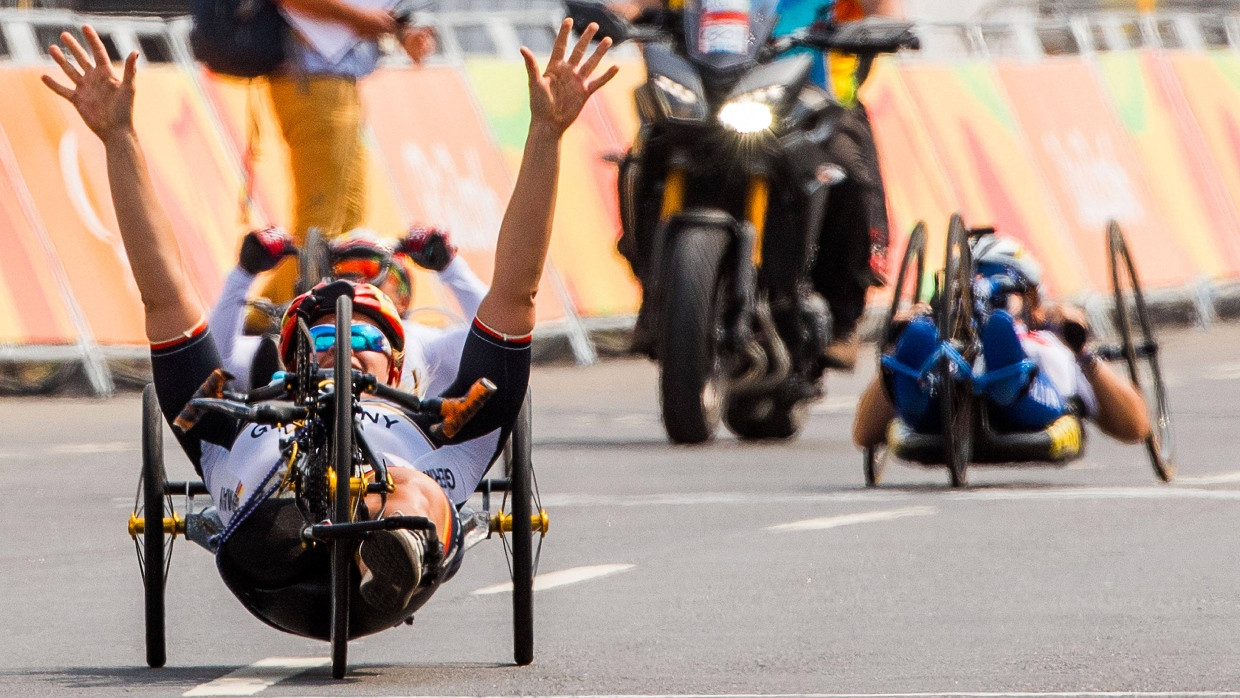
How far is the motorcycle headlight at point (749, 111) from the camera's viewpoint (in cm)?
1240

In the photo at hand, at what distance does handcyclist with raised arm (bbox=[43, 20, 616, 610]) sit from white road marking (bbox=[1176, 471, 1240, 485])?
4937 mm

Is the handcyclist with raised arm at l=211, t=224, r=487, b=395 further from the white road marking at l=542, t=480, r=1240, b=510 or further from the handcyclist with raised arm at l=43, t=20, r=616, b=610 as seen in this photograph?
the white road marking at l=542, t=480, r=1240, b=510

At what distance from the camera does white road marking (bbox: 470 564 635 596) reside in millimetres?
8234

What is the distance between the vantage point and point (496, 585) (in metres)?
8.35

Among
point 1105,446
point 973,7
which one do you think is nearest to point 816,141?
point 1105,446

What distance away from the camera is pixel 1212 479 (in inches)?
449

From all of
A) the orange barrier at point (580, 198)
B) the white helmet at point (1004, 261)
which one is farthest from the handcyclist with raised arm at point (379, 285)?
the orange barrier at point (580, 198)

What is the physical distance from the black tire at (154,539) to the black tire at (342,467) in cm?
66

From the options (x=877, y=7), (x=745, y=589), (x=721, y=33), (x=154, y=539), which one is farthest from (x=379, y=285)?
(x=877, y=7)

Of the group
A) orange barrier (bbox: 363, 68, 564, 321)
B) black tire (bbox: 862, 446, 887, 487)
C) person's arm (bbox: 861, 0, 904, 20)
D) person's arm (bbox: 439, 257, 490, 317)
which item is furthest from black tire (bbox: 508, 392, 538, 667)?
orange barrier (bbox: 363, 68, 564, 321)

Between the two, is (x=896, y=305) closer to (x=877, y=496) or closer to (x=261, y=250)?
(x=877, y=496)

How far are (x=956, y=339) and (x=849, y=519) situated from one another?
1012mm

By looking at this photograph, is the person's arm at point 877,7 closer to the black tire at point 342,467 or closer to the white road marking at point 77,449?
the white road marking at point 77,449

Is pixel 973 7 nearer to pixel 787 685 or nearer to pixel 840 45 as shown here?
pixel 840 45
